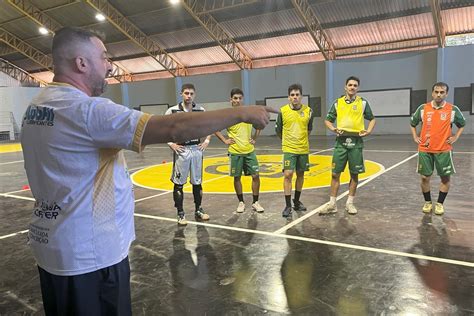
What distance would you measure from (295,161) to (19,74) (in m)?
30.8

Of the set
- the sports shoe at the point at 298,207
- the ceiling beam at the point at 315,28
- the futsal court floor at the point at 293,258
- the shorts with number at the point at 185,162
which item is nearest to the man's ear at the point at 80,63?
the futsal court floor at the point at 293,258

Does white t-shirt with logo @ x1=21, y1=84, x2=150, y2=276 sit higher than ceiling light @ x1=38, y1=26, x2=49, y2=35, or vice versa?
ceiling light @ x1=38, y1=26, x2=49, y2=35

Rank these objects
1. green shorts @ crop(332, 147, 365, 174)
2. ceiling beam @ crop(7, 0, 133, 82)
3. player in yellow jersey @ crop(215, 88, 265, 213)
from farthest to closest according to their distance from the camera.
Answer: ceiling beam @ crop(7, 0, 133, 82) → player in yellow jersey @ crop(215, 88, 265, 213) → green shorts @ crop(332, 147, 365, 174)

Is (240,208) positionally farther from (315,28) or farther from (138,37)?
(138,37)

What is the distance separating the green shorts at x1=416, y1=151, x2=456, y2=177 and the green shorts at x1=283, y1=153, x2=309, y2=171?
1652 millimetres

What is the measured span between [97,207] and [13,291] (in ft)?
8.85

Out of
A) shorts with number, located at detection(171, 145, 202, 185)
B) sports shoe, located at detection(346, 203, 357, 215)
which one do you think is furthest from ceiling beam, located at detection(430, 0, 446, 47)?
shorts with number, located at detection(171, 145, 202, 185)

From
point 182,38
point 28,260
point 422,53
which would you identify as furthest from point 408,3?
point 28,260

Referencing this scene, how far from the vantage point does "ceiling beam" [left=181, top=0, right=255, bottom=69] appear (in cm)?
1850

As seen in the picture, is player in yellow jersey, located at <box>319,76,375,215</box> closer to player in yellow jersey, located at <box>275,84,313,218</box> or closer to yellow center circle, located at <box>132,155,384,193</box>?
player in yellow jersey, located at <box>275,84,313,218</box>

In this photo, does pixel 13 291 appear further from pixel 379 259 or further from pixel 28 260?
pixel 379 259

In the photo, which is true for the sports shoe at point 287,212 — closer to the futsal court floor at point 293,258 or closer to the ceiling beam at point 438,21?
the futsal court floor at point 293,258

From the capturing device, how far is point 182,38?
73.8 feet

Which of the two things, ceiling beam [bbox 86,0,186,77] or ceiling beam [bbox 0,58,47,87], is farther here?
ceiling beam [bbox 0,58,47,87]
